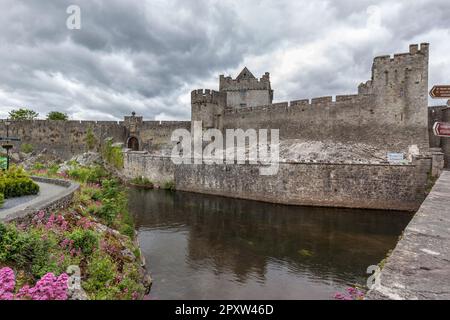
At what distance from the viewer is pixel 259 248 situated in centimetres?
1098

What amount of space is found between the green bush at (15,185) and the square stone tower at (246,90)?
2583 centimetres

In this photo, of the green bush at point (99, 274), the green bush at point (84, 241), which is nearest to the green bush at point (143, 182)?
the green bush at point (84, 241)

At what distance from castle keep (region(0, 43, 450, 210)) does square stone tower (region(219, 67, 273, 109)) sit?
478 centimetres

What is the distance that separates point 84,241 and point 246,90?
30445mm

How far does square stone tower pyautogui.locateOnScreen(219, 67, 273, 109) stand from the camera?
3384 centimetres

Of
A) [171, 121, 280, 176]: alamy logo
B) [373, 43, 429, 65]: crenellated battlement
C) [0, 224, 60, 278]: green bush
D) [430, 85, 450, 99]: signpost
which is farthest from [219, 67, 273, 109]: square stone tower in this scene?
[0, 224, 60, 278]: green bush

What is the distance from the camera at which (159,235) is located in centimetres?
1253

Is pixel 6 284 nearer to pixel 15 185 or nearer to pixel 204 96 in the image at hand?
pixel 15 185

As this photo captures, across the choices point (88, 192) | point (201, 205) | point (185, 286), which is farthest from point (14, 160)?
point (185, 286)

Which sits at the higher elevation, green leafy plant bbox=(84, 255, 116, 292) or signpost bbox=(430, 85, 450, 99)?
signpost bbox=(430, 85, 450, 99)

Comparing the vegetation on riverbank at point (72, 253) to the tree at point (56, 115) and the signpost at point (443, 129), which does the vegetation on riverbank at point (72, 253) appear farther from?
the tree at point (56, 115)

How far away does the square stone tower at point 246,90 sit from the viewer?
1332 inches

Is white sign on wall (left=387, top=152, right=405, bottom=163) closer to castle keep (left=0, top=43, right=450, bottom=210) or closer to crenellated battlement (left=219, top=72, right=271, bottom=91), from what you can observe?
castle keep (left=0, top=43, right=450, bottom=210)
